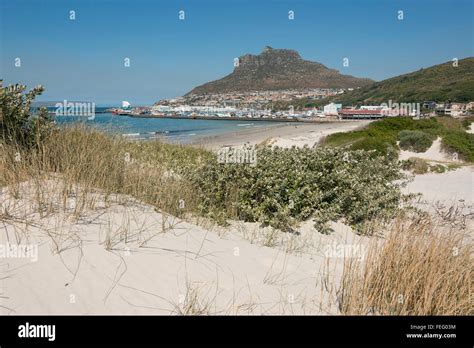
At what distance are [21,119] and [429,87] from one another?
68.0m

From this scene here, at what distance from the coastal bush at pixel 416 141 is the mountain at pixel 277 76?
110504 mm

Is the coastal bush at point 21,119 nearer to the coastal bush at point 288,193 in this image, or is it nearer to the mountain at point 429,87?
the coastal bush at point 288,193

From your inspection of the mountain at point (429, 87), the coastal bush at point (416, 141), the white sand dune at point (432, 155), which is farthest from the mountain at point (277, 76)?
the white sand dune at point (432, 155)

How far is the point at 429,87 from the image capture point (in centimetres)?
5984

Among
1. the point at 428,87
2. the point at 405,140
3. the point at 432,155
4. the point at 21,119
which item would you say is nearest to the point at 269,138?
the point at 405,140

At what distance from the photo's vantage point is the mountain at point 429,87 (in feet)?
163

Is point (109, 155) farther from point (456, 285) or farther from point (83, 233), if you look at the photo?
point (456, 285)

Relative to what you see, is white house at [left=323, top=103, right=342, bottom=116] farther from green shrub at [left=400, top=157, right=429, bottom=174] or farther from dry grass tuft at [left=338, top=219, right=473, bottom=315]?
dry grass tuft at [left=338, top=219, right=473, bottom=315]

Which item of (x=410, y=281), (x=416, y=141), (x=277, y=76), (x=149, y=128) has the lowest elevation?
(x=410, y=281)

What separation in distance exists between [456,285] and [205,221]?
2.99 metres

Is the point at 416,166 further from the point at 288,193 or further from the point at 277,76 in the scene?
the point at 277,76

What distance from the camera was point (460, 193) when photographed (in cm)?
859

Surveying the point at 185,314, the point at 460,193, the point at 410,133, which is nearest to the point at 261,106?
the point at 410,133

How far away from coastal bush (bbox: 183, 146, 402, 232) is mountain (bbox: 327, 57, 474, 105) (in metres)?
50.1
